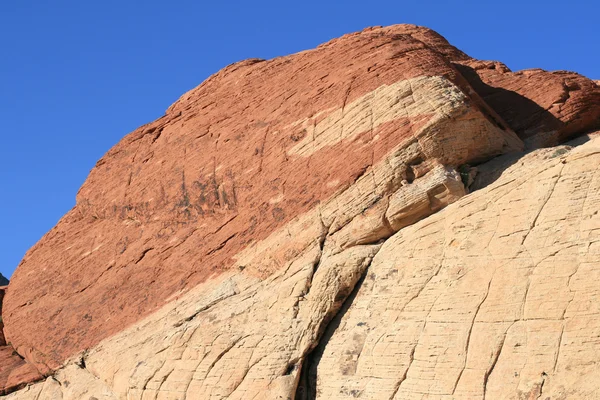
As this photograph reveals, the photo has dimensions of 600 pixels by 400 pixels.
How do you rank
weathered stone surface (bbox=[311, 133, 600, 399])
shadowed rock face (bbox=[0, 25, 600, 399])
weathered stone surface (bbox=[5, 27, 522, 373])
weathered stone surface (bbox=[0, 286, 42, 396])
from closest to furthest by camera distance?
weathered stone surface (bbox=[311, 133, 600, 399]), shadowed rock face (bbox=[0, 25, 600, 399]), weathered stone surface (bbox=[5, 27, 522, 373]), weathered stone surface (bbox=[0, 286, 42, 396])

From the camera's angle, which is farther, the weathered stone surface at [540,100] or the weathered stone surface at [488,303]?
the weathered stone surface at [540,100]

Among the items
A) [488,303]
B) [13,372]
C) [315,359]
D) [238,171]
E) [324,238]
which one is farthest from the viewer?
[13,372]

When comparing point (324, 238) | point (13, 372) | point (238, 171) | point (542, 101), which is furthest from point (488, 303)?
point (13, 372)

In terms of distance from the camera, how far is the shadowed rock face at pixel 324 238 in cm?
1634

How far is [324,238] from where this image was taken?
63.6 ft

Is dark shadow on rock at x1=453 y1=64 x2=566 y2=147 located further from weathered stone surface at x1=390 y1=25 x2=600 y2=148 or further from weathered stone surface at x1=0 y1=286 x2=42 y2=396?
weathered stone surface at x1=0 y1=286 x2=42 y2=396

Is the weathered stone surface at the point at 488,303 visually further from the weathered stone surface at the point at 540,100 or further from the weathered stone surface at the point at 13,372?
the weathered stone surface at the point at 13,372

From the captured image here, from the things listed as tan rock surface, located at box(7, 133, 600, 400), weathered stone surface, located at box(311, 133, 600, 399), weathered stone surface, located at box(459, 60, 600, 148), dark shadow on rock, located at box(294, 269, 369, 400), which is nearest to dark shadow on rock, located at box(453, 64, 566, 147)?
weathered stone surface, located at box(459, 60, 600, 148)

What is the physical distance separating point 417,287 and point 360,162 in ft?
11.8

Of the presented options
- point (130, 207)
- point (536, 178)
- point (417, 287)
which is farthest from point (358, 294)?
point (130, 207)

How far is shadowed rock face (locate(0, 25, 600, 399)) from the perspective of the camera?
16.3m

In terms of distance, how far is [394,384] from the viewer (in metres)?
16.4

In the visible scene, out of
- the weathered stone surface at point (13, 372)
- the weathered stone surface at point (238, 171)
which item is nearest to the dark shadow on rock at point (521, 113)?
the weathered stone surface at point (238, 171)

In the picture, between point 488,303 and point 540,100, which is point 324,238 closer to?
point 488,303
